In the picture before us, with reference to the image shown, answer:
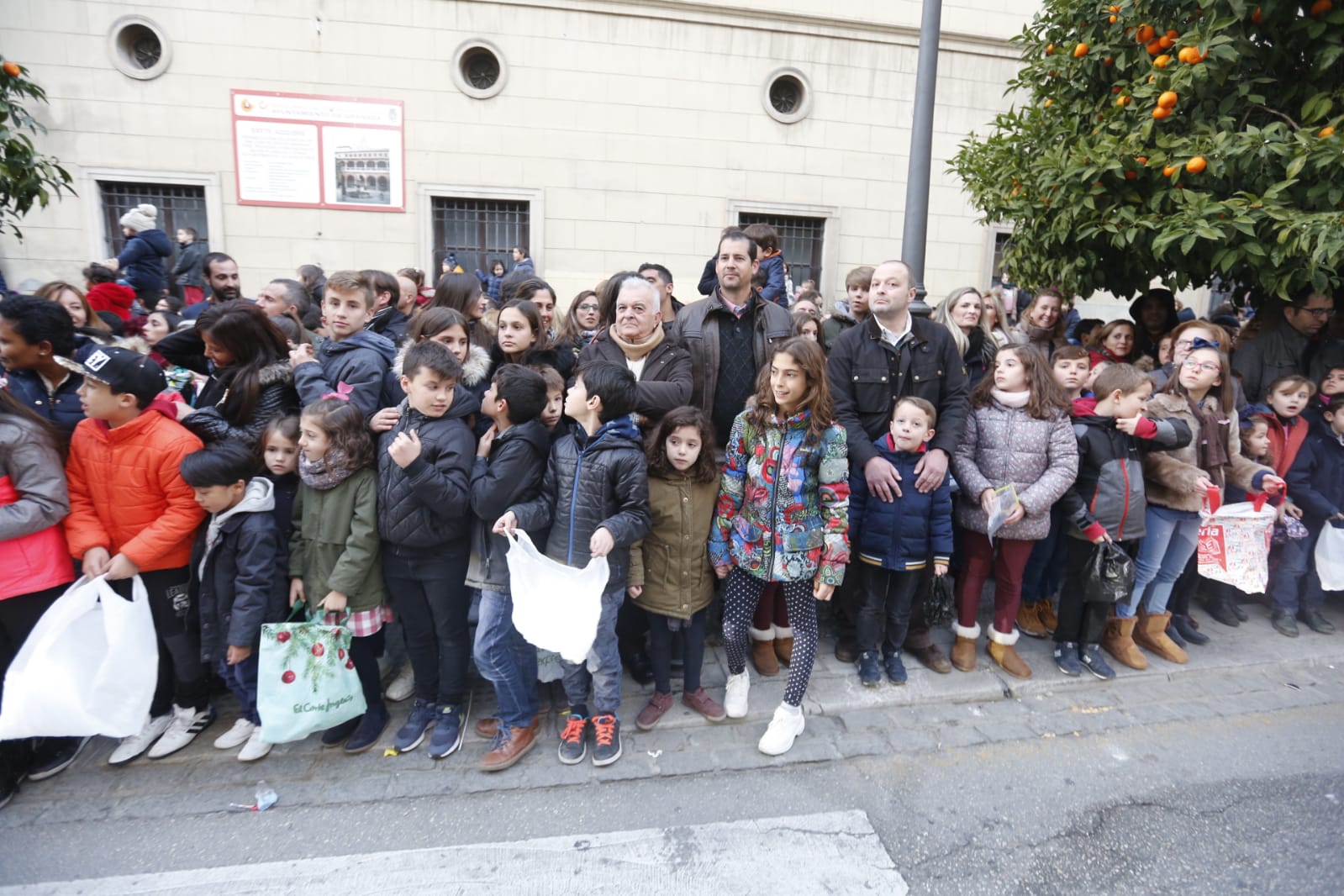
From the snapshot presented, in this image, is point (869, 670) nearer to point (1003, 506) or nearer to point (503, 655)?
point (1003, 506)

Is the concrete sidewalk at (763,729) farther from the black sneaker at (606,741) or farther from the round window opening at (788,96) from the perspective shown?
the round window opening at (788,96)

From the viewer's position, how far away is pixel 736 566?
3.22m

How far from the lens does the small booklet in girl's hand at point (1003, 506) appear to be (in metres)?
3.46

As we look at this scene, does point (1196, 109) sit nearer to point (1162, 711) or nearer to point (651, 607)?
point (1162, 711)

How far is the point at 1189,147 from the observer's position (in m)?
3.49

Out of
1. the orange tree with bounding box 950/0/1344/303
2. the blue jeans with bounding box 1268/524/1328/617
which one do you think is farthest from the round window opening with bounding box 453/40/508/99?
the blue jeans with bounding box 1268/524/1328/617

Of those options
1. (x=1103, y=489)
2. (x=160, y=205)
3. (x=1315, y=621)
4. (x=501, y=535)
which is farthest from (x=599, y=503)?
(x=160, y=205)

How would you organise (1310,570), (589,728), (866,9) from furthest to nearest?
1. (866,9)
2. (1310,570)
3. (589,728)

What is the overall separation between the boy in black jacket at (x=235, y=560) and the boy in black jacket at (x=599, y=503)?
104 centimetres

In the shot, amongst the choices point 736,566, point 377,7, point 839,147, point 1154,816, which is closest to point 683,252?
point 839,147

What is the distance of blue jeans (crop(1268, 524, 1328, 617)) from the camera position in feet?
14.6

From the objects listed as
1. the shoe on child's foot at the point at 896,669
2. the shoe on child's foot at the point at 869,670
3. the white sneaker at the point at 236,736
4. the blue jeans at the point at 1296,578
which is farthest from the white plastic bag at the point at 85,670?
the blue jeans at the point at 1296,578

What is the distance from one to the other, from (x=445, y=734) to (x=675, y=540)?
1.34 meters

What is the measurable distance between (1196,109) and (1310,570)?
10.4 ft
